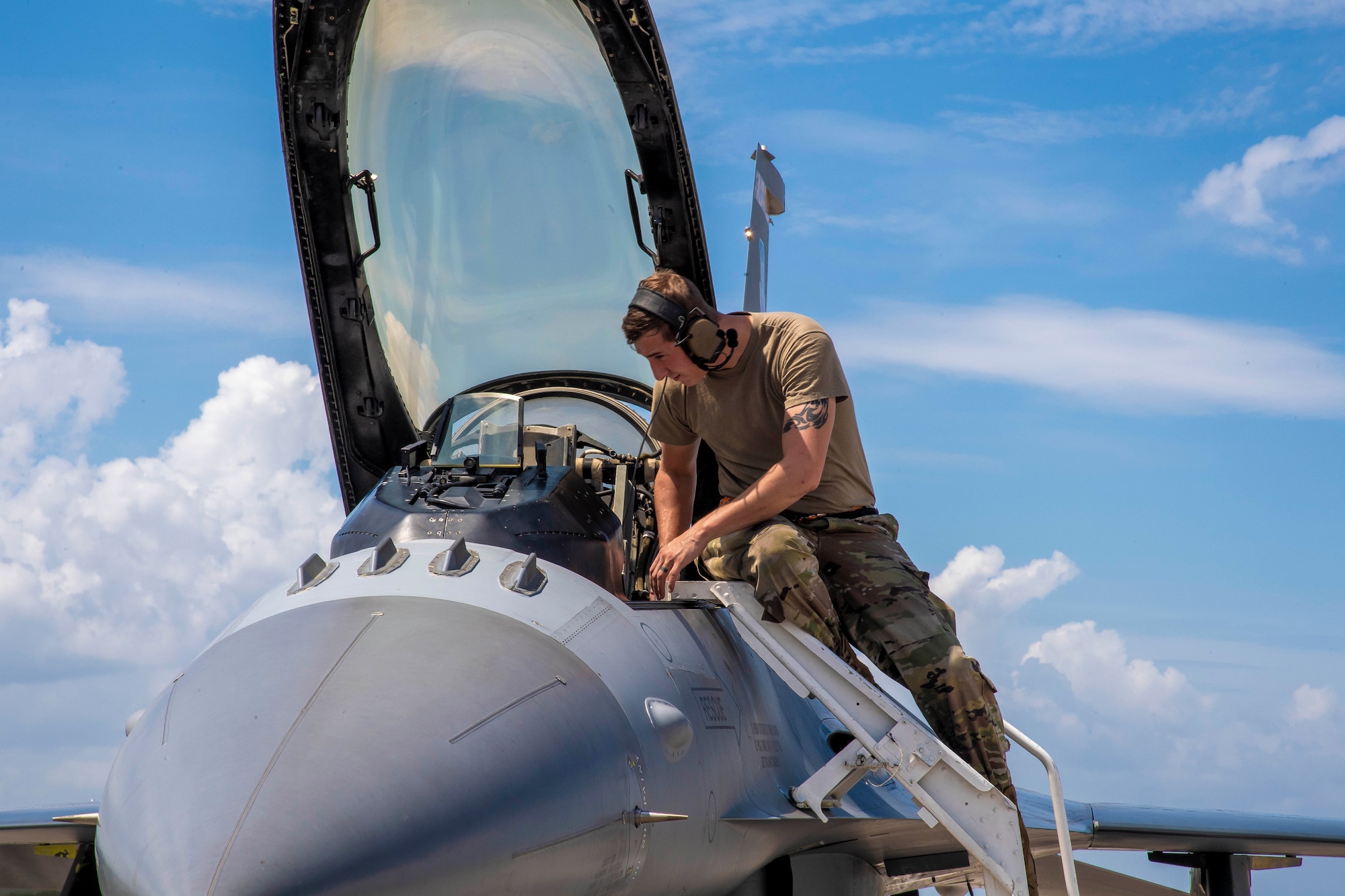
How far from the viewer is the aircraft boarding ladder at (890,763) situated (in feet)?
12.7

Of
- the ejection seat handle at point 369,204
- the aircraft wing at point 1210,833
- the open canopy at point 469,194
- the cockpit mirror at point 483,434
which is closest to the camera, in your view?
the cockpit mirror at point 483,434

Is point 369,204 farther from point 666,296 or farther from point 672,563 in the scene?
point 672,563

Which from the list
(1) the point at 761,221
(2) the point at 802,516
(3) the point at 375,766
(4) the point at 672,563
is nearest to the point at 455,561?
(4) the point at 672,563

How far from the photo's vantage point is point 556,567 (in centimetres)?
372

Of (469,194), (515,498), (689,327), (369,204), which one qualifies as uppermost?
(469,194)

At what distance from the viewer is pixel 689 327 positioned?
14.4 ft

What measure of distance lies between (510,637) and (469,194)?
391 centimetres

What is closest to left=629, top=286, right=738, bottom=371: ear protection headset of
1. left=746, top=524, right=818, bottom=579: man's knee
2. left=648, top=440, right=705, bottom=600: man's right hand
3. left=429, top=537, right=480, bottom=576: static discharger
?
left=648, top=440, right=705, bottom=600: man's right hand

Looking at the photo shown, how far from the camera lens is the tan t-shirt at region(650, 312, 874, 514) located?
442 cm

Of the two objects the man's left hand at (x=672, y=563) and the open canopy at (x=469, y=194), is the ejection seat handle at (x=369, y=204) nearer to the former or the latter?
the open canopy at (x=469, y=194)

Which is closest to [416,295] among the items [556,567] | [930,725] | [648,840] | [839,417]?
[839,417]

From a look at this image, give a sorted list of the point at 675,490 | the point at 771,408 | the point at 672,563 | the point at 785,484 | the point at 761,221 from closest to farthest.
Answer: the point at 672,563 < the point at 785,484 < the point at 771,408 < the point at 675,490 < the point at 761,221

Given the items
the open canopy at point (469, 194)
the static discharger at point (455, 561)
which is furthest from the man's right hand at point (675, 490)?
the open canopy at point (469, 194)

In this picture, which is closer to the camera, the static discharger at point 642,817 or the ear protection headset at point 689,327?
the static discharger at point 642,817
